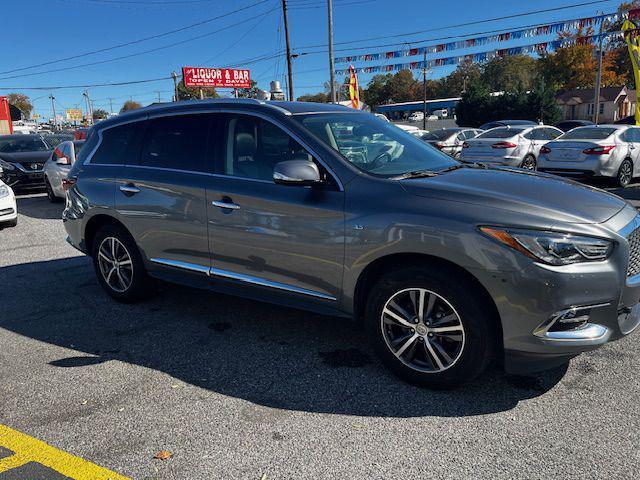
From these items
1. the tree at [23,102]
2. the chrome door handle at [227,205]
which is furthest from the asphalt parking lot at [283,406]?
the tree at [23,102]

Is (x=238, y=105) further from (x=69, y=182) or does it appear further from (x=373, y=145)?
(x=69, y=182)

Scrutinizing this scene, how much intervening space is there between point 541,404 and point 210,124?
3125mm

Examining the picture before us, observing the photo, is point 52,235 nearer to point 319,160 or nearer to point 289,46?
point 319,160

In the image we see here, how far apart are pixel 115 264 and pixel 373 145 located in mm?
2738

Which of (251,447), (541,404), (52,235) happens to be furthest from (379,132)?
(52,235)

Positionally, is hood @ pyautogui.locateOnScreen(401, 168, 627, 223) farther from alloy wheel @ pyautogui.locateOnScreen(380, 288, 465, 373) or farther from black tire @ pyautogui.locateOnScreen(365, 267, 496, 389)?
alloy wheel @ pyautogui.locateOnScreen(380, 288, 465, 373)

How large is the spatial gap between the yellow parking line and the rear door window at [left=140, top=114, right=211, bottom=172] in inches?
87.1

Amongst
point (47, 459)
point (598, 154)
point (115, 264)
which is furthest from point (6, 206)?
point (598, 154)

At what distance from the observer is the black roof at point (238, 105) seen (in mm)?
3957

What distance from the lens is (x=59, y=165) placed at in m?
11.4

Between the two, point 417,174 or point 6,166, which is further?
point 6,166

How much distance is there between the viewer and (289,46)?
106 feet

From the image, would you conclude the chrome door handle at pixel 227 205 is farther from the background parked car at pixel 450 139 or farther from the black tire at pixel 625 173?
the background parked car at pixel 450 139

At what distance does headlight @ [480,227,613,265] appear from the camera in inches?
109
